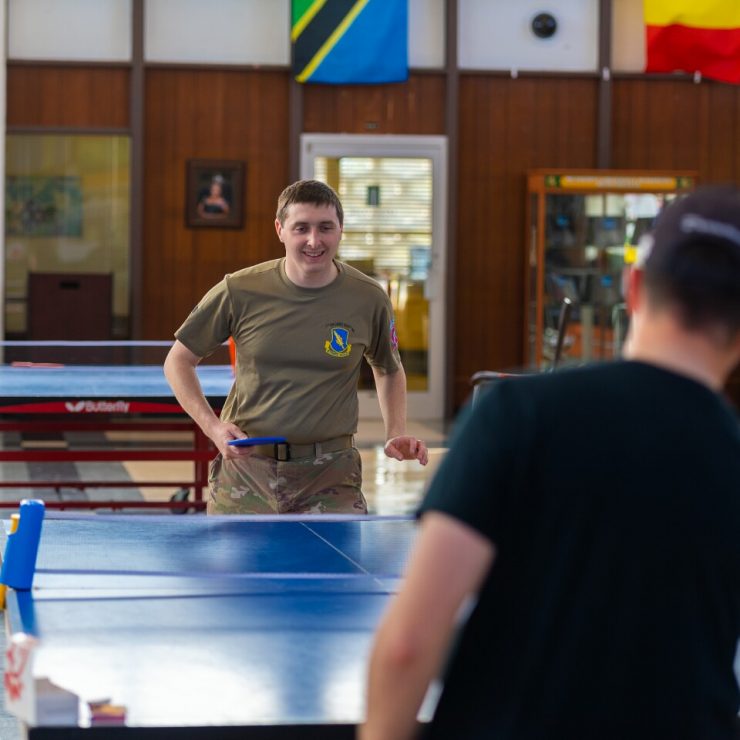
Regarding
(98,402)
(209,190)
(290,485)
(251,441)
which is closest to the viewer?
(251,441)

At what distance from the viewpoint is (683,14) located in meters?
13.2

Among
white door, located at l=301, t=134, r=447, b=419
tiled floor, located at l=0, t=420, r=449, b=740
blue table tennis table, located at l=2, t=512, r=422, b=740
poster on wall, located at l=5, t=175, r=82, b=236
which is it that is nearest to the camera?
blue table tennis table, located at l=2, t=512, r=422, b=740

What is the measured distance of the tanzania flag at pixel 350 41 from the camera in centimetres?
1309

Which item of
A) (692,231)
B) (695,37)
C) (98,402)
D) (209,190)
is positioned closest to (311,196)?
(98,402)

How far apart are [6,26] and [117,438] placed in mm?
3654

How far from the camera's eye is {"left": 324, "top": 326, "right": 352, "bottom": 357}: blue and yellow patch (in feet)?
14.7

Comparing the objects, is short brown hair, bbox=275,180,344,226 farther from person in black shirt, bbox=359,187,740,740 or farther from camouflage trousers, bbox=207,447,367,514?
person in black shirt, bbox=359,187,740,740

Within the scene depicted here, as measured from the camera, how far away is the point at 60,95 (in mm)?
13070

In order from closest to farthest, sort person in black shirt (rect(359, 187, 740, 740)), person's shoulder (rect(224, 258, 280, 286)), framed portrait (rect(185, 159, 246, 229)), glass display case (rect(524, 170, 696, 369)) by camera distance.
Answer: person in black shirt (rect(359, 187, 740, 740)) < person's shoulder (rect(224, 258, 280, 286)) < glass display case (rect(524, 170, 696, 369)) < framed portrait (rect(185, 159, 246, 229))

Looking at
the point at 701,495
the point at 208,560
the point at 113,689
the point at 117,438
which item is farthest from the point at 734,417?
the point at 117,438

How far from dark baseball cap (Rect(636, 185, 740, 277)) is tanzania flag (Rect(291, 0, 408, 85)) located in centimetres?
1186

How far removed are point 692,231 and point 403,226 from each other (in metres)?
12.2

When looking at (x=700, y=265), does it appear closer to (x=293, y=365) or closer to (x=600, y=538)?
(x=600, y=538)

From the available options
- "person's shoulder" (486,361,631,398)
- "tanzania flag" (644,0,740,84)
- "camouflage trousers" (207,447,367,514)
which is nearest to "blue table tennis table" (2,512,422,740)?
"camouflage trousers" (207,447,367,514)
